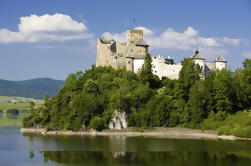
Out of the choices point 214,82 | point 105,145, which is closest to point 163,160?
point 105,145

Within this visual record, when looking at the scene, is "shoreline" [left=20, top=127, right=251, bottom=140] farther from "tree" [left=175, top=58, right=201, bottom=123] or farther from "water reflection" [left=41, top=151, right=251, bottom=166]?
"water reflection" [left=41, top=151, right=251, bottom=166]

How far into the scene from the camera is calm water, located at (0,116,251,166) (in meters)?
34.2

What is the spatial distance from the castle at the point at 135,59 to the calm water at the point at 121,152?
52.5 ft

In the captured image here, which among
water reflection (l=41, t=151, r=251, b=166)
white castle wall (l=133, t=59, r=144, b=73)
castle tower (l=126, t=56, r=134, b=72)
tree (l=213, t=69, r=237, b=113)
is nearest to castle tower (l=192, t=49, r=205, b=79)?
tree (l=213, t=69, r=237, b=113)

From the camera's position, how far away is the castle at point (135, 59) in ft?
206

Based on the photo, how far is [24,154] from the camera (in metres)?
38.4

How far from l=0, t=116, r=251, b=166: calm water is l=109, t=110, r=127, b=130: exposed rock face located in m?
5.89

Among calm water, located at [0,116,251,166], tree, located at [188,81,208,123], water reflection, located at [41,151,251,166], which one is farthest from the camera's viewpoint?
tree, located at [188,81,208,123]

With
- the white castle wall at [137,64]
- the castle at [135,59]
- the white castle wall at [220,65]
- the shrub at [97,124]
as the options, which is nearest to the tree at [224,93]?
the castle at [135,59]

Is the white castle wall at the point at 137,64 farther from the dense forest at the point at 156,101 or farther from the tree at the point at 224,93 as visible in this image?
the tree at the point at 224,93

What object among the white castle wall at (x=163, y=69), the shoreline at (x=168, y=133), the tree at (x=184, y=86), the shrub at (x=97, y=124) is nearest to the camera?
the shoreline at (x=168, y=133)

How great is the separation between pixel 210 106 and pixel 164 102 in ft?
20.9

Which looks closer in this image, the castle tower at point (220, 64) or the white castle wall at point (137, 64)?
the white castle wall at point (137, 64)

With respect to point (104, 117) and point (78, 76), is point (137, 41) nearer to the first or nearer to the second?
point (78, 76)
